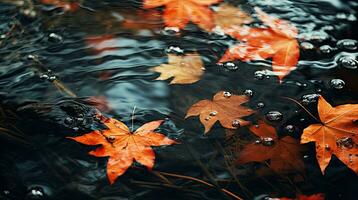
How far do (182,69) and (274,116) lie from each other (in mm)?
393

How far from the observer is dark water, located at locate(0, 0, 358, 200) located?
43.3 inches

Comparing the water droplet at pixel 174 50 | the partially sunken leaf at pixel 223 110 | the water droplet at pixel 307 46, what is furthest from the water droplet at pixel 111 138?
the water droplet at pixel 307 46

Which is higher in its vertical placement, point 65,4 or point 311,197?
point 65,4

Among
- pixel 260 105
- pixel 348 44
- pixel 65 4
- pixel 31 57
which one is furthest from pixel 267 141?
pixel 65 4

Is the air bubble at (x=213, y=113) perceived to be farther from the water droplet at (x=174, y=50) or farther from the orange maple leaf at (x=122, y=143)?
the water droplet at (x=174, y=50)

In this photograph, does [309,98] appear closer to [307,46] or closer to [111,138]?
[307,46]

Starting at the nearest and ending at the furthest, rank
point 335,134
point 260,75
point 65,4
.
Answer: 1. point 335,134
2. point 260,75
3. point 65,4

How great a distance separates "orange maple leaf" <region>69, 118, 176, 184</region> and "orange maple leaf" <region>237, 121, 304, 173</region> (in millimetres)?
253

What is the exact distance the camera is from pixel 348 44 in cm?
154

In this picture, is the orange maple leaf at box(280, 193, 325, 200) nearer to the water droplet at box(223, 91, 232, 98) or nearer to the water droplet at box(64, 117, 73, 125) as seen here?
the water droplet at box(223, 91, 232, 98)

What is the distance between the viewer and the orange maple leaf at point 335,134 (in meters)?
1.13

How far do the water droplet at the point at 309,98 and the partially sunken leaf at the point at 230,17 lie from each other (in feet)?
1.57

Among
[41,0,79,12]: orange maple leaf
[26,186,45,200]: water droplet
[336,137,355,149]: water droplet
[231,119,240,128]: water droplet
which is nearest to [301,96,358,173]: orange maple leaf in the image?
[336,137,355,149]: water droplet

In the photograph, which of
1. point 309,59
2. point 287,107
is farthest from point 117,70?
point 309,59
